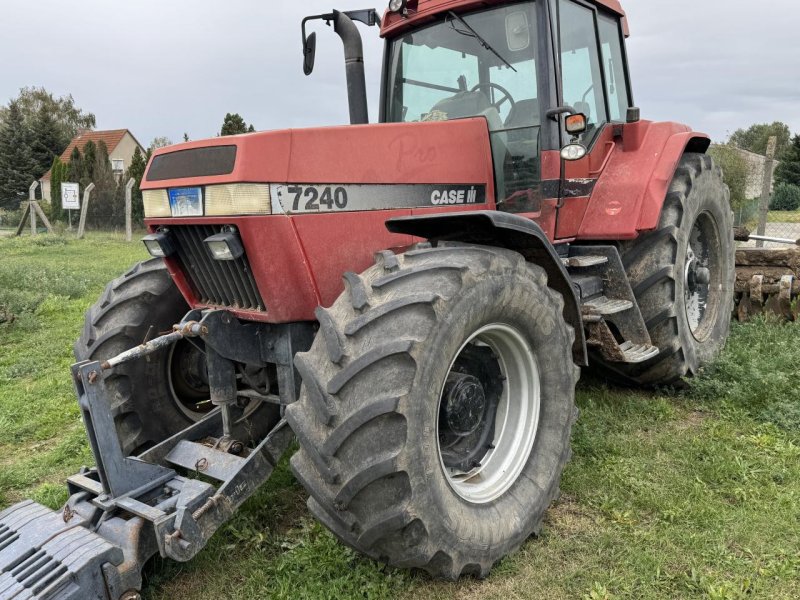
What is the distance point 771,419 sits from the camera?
3887mm

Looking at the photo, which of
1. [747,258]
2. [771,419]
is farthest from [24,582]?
[747,258]

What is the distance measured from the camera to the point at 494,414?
2.96 metres

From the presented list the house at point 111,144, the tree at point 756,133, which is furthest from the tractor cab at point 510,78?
the tree at point 756,133

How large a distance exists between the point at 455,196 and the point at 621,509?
170cm

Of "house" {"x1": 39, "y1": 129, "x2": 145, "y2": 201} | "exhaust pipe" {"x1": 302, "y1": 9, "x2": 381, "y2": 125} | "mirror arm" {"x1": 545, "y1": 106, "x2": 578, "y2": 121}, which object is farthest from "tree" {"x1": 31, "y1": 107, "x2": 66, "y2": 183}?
"mirror arm" {"x1": 545, "y1": 106, "x2": 578, "y2": 121}

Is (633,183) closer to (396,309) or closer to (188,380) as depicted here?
A: (396,309)

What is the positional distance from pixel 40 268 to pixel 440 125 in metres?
10.5

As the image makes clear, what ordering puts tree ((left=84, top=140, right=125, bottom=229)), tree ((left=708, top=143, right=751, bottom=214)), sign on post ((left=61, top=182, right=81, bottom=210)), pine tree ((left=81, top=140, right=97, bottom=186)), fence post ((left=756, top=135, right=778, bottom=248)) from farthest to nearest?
pine tree ((left=81, top=140, right=97, bottom=186)), tree ((left=84, top=140, right=125, bottom=229)), sign on post ((left=61, top=182, right=81, bottom=210)), tree ((left=708, top=143, right=751, bottom=214)), fence post ((left=756, top=135, right=778, bottom=248))

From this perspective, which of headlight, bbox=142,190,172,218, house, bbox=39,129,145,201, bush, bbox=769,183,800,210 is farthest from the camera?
house, bbox=39,129,145,201

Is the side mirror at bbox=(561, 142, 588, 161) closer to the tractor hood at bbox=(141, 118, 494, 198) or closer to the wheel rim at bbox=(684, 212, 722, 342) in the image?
the tractor hood at bbox=(141, 118, 494, 198)

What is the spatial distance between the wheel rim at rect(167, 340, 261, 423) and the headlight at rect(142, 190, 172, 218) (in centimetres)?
74

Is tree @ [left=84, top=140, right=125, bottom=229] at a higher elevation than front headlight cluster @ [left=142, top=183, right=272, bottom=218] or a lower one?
higher

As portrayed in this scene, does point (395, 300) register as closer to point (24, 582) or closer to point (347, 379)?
point (347, 379)

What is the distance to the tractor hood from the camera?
2527mm
